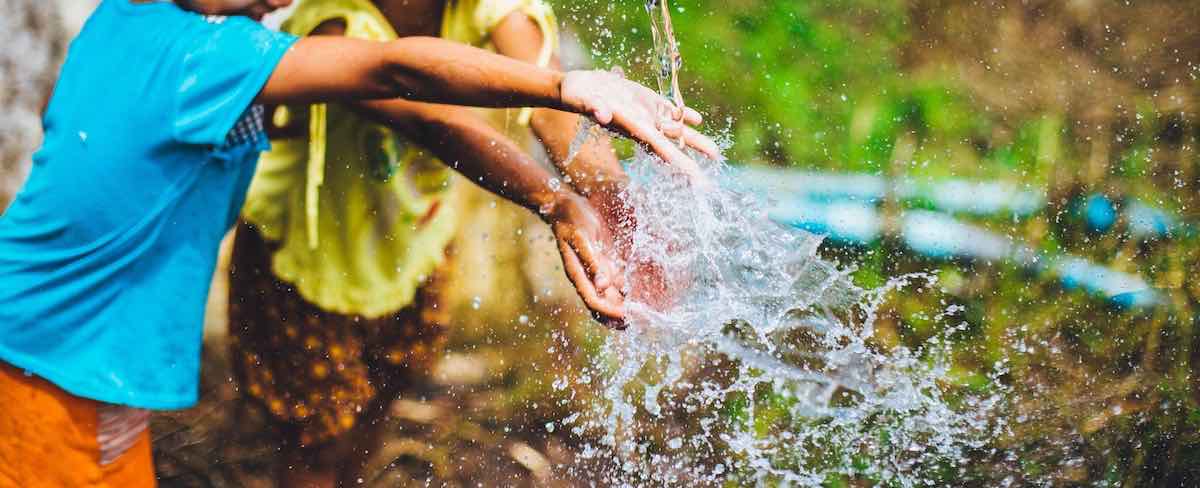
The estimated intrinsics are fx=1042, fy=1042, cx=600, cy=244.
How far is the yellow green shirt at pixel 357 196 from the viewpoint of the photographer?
1.71m

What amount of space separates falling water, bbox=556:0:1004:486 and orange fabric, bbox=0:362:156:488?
2.79 feet

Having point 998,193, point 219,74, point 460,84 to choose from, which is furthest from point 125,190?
point 998,193

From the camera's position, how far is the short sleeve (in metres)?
1.35

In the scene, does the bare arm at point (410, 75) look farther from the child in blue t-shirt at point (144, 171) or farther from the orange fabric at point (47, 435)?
the orange fabric at point (47, 435)

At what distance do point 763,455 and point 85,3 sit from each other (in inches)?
61.7

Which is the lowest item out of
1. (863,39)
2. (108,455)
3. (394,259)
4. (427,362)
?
(108,455)

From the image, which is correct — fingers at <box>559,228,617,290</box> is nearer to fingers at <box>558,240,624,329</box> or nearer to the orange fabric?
fingers at <box>558,240,624,329</box>

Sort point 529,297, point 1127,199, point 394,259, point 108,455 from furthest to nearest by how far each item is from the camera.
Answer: point 1127,199 < point 529,297 < point 394,259 < point 108,455

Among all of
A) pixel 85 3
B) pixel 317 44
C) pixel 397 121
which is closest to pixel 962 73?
pixel 397 121

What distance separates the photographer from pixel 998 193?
244cm

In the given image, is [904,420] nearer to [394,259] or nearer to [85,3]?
[394,259]

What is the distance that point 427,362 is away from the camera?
6.31 ft

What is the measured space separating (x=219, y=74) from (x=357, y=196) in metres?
0.46

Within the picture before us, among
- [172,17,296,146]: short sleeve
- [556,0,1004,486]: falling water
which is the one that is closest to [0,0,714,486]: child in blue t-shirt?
[172,17,296,146]: short sleeve
